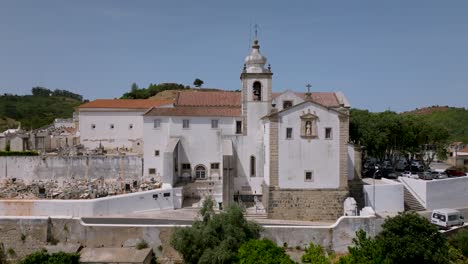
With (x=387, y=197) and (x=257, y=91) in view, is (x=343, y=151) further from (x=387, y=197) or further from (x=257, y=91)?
(x=257, y=91)

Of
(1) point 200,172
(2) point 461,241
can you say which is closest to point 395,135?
(2) point 461,241

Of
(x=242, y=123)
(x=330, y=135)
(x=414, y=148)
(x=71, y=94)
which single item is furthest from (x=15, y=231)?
(x=71, y=94)

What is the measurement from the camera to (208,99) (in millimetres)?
31062

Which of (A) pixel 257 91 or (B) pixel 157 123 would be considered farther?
(B) pixel 157 123

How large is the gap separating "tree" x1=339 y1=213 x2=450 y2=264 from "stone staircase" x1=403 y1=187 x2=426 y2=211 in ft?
33.6

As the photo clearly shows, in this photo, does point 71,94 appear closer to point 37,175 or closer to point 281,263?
point 37,175

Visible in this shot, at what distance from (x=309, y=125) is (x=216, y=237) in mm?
10464

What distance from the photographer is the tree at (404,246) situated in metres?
15.2

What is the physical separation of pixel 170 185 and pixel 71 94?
133936mm

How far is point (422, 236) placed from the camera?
1557 centimetres

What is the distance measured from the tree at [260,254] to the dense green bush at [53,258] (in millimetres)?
6512

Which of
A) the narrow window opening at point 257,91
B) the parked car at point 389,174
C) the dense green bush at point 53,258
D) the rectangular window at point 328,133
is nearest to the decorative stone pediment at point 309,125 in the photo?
the rectangular window at point 328,133

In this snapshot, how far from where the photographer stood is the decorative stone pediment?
926 inches

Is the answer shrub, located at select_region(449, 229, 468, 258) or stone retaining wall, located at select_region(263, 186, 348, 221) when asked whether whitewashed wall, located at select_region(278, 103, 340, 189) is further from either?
shrub, located at select_region(449, 229, 468, 258)
